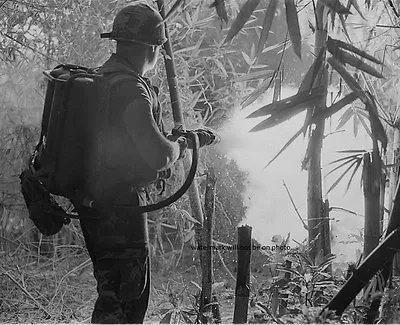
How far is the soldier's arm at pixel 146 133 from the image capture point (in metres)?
1.03

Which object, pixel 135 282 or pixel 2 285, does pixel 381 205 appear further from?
pixel 2 285

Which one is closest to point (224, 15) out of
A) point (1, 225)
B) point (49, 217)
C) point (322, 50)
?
point (322, 50)

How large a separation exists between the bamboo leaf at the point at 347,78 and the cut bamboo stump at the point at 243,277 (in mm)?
295

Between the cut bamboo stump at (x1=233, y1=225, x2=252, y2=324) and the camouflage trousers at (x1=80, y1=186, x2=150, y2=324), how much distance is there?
0.52 feet

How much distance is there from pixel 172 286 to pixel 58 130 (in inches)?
14.4

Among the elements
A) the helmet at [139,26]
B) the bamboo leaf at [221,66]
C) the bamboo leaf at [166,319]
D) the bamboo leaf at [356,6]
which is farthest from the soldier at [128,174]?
the bamboo leaf at [356,6]

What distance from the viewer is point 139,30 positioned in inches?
42.3

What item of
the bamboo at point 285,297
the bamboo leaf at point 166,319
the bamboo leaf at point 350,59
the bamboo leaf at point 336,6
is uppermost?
the bamboo leaf at point 336,6

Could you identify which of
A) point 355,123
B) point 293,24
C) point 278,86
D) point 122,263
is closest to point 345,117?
point 355,123

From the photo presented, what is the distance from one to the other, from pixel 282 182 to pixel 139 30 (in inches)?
14.7

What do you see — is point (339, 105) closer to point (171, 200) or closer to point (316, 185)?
point (316, 185)

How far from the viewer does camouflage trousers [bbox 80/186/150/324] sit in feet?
3.56

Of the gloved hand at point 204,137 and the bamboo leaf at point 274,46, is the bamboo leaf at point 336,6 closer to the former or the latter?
the bamboo leaf at point 274,46

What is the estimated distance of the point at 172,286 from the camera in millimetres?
1240
